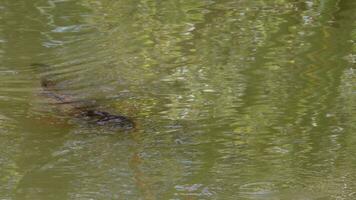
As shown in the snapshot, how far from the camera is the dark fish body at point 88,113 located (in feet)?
15.6

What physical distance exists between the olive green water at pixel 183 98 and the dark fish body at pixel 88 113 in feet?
0.17

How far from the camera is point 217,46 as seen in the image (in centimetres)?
603

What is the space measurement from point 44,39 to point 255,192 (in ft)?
10.2

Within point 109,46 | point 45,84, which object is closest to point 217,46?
point 109,46

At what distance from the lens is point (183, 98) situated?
16.8 ft

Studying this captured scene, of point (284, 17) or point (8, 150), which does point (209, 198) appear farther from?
point (284, 17)

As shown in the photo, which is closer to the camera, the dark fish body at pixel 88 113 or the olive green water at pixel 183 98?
the olive green water at pixel 183 98

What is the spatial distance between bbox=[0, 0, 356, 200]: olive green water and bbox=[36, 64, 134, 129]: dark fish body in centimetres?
5

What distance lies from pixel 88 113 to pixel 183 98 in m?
0.63

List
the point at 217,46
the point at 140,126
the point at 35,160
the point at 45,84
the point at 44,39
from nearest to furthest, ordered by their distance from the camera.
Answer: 1. the point at 35,160
2. the point at 140,126
3. the point at 45,84
4. the point at 217,46
5. the point at 44,39

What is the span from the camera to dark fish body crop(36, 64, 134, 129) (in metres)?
4.75

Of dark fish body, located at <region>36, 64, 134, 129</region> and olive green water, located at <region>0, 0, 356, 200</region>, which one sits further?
dark fish body, located at <region>36, 64, 134, 129</region>

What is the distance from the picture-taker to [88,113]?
4.92 metres

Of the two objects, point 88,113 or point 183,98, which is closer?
point 88,113
